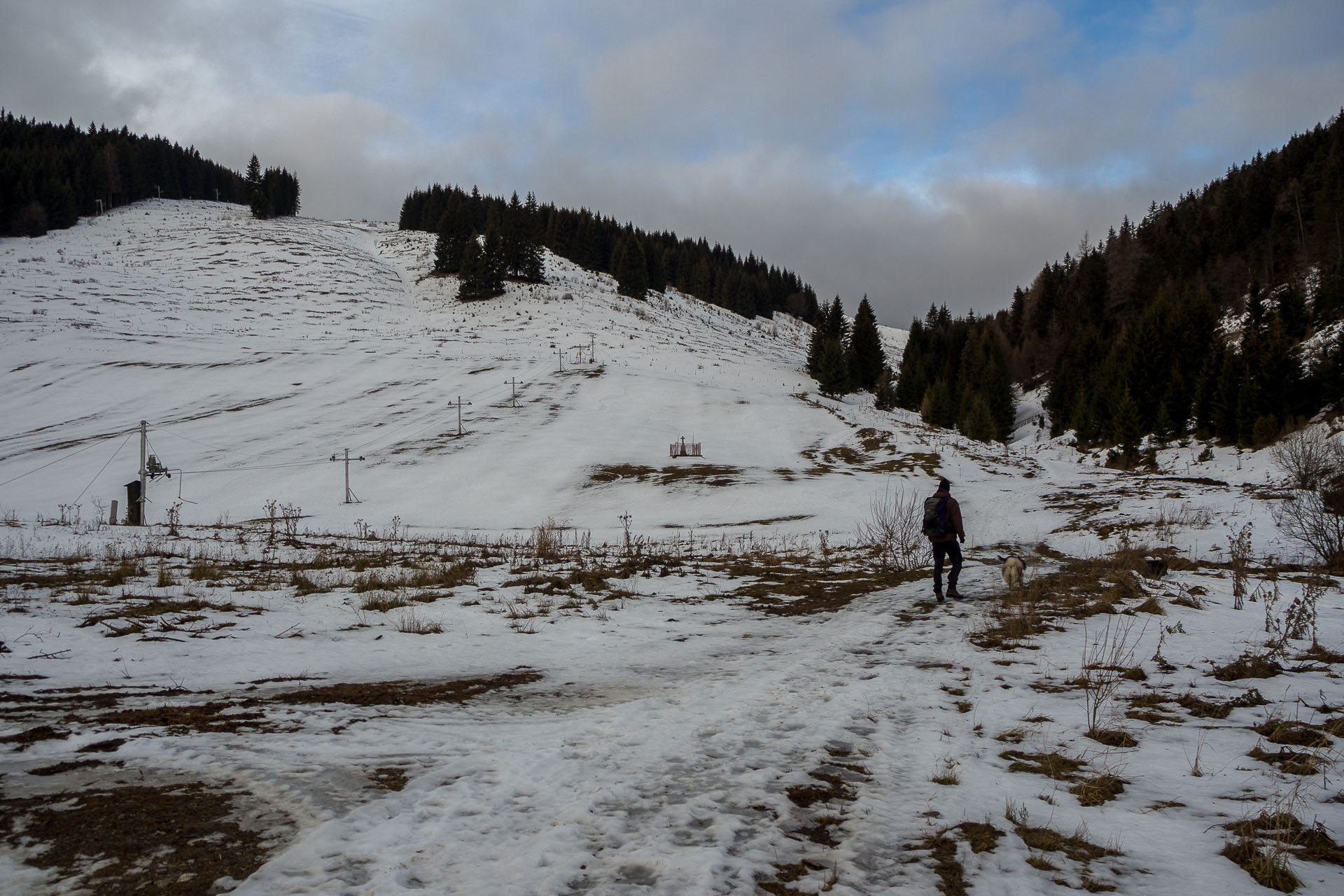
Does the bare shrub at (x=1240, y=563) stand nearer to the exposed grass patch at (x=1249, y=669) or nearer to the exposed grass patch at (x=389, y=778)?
the exposed grass patch at (x=1249, y=669)

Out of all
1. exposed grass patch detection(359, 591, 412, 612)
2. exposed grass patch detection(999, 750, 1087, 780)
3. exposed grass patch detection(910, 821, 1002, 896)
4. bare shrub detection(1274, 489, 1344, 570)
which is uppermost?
bare shrub detection(1274, 489, 1344, 570)

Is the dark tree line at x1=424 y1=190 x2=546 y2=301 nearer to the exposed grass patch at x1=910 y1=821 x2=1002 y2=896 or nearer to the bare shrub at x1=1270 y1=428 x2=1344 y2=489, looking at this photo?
the bare shrub at x1=1270 y1=428 x2=1344 y2=489

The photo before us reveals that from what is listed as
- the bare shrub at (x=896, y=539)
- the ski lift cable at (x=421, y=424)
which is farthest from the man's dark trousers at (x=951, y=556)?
the ski lift cable at (x=421, y=424)

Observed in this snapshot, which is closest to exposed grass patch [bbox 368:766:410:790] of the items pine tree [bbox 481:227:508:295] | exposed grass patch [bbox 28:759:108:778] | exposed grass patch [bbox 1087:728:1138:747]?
exposed grass patch [bbox 28:759:108:778]

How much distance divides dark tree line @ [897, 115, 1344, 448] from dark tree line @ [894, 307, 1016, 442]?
312mm

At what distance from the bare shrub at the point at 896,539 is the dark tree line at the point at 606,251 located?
79.6 meters

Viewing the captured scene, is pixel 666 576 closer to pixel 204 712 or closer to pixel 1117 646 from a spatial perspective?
pixel 1117 646

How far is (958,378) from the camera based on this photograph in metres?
80.7

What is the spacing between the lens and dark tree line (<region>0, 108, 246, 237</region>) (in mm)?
93250

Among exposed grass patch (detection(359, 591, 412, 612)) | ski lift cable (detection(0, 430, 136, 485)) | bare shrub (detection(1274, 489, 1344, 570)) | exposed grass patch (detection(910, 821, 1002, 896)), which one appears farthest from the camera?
ski lift cable (detection(0, 430, 136, 485))

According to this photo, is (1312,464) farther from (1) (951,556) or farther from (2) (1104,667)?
(2) (1104,667)

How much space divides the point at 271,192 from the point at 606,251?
7154 cm

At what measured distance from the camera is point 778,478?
3328 centimetres

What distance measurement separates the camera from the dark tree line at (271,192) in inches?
4791
